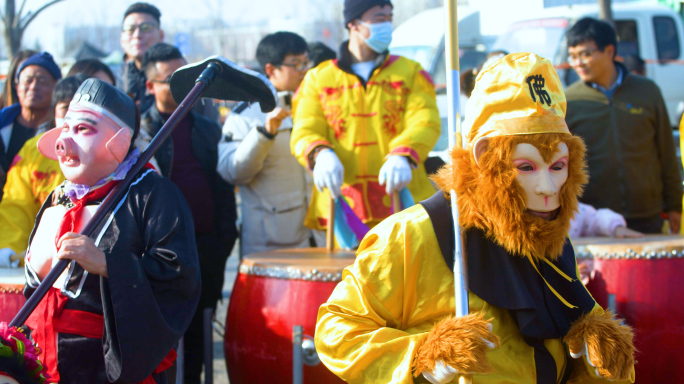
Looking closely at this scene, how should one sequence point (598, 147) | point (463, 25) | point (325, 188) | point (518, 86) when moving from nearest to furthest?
point (518, 86)
point (325, 188)
point (598, 147)
point (463, 25)

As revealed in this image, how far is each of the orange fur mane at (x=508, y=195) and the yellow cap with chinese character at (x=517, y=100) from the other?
3 cm

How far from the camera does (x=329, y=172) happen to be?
3381 mm

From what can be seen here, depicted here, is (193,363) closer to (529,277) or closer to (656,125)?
(529,277)

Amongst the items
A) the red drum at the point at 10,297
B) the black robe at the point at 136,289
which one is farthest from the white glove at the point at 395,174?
the red drum at the point at 10,297

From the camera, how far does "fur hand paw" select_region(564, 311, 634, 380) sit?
1.89 meters

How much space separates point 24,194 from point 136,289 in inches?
53.7

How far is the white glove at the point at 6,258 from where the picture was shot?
3.25 metres

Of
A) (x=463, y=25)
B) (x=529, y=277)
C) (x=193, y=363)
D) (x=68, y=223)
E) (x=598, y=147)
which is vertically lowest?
(x=193, y=363)

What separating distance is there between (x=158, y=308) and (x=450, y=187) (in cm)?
102

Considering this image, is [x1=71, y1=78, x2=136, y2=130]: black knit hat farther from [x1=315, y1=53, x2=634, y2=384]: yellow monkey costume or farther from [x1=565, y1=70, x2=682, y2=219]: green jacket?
[x1=565, y1=70, x2=682, y2=219]: green jacket

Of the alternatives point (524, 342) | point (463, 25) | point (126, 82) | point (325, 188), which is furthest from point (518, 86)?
point (463, 25)

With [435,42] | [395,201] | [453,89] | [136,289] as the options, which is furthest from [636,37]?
[136,289]

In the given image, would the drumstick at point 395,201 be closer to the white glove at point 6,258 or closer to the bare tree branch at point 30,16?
the white glove at point 6,258

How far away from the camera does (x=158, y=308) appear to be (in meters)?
2.34
